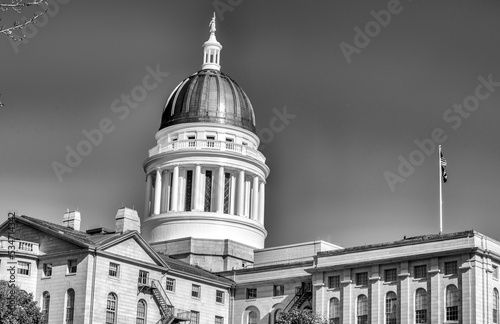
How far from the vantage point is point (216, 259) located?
333ft

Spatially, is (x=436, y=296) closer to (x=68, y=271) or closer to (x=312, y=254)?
(x=312, y=254)

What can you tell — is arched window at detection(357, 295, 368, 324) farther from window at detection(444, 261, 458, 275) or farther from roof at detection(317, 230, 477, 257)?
window at detection(444, 261, 458, 275)

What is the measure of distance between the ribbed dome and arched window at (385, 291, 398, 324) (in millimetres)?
34564

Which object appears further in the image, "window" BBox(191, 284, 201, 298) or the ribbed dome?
the ribbed dome

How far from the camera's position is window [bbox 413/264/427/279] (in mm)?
81375

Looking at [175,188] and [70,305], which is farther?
[175,188]

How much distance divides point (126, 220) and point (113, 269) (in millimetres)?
8519

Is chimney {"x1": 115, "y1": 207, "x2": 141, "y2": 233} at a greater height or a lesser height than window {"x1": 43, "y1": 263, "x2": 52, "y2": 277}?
greater

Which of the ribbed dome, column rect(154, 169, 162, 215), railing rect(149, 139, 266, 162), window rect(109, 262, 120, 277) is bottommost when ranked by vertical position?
window rect(109, 262, 120, 277)

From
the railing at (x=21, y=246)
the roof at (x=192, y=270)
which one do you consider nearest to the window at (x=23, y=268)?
the railing at (x=21, y=246)

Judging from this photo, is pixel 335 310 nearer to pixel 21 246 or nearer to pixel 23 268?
pixel 23 268

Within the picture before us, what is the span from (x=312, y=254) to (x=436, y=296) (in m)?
18.4

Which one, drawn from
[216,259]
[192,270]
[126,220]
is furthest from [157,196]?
[126,220]

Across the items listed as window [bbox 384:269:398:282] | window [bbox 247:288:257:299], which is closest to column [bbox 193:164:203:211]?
window [bbox 247:288:257:299]
